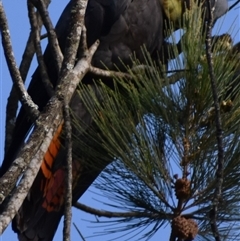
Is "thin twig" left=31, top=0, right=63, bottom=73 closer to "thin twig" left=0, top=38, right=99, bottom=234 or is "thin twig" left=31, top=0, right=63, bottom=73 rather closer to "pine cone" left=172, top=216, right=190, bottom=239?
"thin twig" left=0, top=38, right=99, bottom=234

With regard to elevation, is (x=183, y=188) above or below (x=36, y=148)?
above

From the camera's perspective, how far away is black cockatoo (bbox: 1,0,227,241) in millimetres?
2480

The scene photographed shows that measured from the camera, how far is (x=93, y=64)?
9.05ft

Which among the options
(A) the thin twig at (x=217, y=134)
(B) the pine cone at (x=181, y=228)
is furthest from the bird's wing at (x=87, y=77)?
(A) the thin twig at (x=217, y=134)

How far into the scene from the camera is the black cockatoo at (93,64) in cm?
248

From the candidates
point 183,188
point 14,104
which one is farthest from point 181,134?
point 14,104

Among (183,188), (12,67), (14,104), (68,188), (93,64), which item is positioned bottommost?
(68,188)

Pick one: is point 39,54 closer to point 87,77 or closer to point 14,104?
point 87,77

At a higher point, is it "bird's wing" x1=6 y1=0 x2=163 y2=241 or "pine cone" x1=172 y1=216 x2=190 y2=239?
"bird's wing" x1=6 y1=0 x2=163 y2=241

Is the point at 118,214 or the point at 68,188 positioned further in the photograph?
the point at 118,214

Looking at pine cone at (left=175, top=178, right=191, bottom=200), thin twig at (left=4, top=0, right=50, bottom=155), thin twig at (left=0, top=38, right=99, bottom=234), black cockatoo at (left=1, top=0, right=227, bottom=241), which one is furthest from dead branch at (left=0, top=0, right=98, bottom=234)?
thin twig at (left=4, top=0, right=50, bottom=155)

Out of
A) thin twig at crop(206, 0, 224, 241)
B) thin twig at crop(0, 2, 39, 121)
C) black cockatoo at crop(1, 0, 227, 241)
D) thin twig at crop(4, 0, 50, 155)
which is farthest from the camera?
thin twig at crop(4, 0, 50, 155)

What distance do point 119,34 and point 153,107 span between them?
3.48ft

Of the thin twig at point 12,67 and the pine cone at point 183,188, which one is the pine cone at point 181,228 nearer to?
the pine cone at point 183,188
